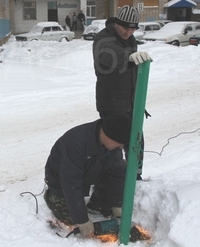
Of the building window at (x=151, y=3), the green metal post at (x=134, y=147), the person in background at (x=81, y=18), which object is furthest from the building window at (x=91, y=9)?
the green metal post at (x=134, y=147)

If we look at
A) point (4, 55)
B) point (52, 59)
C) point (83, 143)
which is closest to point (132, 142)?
point (83, 143)

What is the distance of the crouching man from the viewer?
3.03 meters

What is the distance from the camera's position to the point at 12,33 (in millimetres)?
33562

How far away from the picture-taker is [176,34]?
20516 millimetres

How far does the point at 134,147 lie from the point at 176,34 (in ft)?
60.3

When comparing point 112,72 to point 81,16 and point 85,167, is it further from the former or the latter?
point 81,16

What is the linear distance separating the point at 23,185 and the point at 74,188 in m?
1.34

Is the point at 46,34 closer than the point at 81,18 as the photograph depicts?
Yes

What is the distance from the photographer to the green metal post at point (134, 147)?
9.97 ft

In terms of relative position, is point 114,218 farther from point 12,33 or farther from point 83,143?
point 12,33

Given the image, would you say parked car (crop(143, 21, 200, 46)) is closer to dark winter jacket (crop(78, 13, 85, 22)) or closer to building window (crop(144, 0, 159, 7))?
building window (crop(144, 0, 159, 7))

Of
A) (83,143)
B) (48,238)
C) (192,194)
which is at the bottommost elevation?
(48,238)

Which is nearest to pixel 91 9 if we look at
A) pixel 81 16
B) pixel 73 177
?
pixel 81 16

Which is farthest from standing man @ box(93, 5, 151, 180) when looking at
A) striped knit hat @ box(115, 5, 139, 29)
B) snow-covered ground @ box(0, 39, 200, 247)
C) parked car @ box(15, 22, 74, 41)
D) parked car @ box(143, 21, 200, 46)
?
parked car @ box(15, 22, 74, 41)
